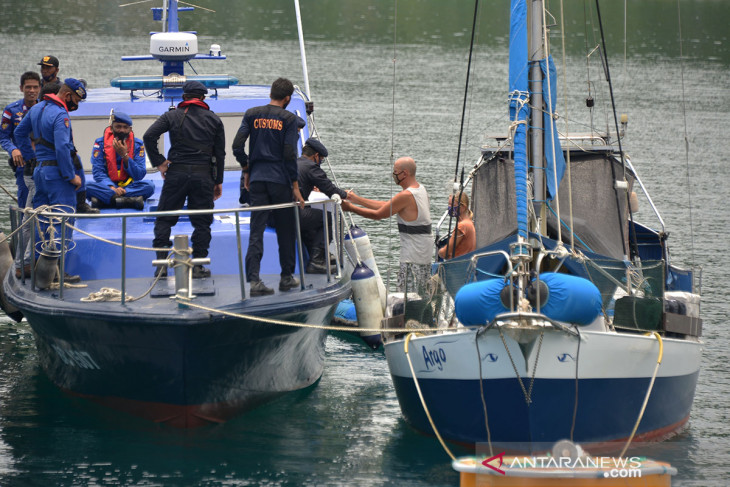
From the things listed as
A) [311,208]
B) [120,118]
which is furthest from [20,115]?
[311,208]

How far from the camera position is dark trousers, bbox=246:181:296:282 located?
9.65 m

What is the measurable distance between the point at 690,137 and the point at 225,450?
20.0 m

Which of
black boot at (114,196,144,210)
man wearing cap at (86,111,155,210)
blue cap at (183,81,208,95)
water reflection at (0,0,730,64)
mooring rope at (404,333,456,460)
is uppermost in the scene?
water reflection at (0,0,730,64)

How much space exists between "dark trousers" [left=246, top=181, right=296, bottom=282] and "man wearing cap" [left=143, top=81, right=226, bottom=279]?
1.62 ft

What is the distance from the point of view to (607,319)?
9406 millimetres

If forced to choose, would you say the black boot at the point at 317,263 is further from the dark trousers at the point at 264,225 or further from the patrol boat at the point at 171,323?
the dark trousers at the point at 264,225

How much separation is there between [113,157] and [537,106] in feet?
15.1

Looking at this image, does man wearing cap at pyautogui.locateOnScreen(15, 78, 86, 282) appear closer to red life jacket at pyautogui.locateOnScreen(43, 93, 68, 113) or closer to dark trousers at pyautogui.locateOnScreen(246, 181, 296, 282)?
red life jacket at pyautogui.locateOnScreen(43, 93, 68, 113)

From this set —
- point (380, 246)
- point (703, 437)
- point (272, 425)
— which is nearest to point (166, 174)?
point (272, 425)

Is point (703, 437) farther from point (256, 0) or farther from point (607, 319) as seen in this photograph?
point (256, 0)

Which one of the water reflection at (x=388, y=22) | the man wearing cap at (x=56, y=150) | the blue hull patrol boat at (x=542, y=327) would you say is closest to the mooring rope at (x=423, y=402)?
the blue hull patrol boat at (x=542, y=327)

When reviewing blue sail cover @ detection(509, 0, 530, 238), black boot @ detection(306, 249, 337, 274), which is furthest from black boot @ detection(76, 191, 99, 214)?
blue sail cover @ detection(509, 0, 530, 238)

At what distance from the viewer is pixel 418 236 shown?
35.7 ft

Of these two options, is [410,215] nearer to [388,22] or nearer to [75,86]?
[75,86]
